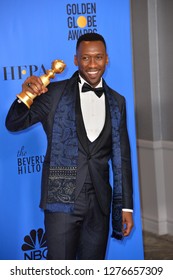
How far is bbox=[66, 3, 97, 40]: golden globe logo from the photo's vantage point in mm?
3680

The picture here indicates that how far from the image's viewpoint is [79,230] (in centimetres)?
343

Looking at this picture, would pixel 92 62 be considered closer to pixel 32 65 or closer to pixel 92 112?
pixel 92 112

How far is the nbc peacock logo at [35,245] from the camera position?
373 centimetres

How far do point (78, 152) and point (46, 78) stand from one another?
1.50 feet

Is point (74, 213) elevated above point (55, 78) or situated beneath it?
situated beneath

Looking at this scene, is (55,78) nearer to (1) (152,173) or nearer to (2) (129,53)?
(2) (129,53)

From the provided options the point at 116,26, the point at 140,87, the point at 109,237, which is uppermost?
the point at 116,26

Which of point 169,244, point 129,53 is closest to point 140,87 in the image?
point 169,244

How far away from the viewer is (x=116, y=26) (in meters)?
3.77

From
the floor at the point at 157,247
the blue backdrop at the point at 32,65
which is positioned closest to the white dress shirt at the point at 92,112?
the blue backdrop at the point at 32,65

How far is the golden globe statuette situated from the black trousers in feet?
1.93

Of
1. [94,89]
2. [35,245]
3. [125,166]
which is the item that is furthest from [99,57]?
[35,245]

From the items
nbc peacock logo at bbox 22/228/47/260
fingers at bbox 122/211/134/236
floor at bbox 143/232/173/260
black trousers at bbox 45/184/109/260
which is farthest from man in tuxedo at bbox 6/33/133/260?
floor at bbox 143/232/173/260
